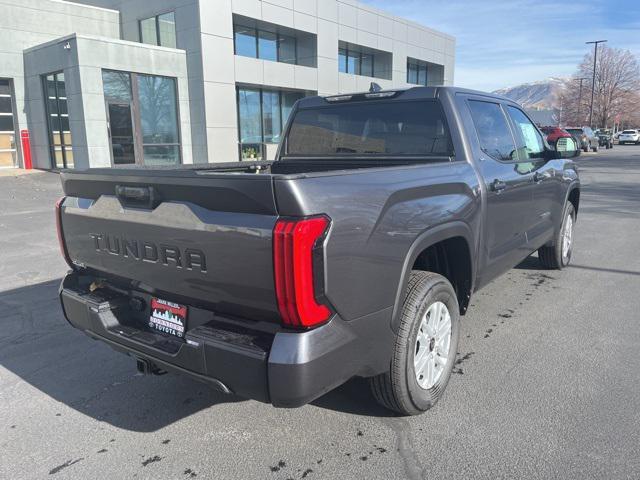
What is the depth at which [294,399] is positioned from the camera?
7.54 ft

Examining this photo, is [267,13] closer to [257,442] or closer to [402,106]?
[402,106]

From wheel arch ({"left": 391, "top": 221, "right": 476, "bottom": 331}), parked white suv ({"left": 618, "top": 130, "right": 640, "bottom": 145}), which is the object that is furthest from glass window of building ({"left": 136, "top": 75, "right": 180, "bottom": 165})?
parked white suv ({"left": 618, "top": 130, "right": 640, "bottom": 145})

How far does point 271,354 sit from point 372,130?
246 cm

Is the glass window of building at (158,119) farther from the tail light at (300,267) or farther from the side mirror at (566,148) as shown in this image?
the tail light at (300,267)

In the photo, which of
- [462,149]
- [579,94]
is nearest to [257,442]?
[462,149]

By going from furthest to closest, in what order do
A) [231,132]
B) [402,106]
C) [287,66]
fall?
[287,66]
[231,132]
[402,106]

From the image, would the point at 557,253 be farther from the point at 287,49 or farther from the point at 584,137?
the point at 584,137

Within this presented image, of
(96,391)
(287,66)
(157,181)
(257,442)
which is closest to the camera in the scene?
(157,181)

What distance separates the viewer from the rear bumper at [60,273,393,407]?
2.25 m

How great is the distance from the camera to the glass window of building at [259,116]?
22609 millimetres

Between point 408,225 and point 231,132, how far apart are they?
63.2 ft

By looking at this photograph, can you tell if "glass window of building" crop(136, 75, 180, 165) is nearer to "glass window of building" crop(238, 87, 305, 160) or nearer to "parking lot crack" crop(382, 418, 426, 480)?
"glass window of building" crop(238, 87, 305, 160)

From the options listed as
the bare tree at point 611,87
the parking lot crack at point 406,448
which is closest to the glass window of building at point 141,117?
the parking lot crack at point 406,448

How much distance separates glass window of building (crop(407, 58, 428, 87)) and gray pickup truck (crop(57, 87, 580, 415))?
30.9m
